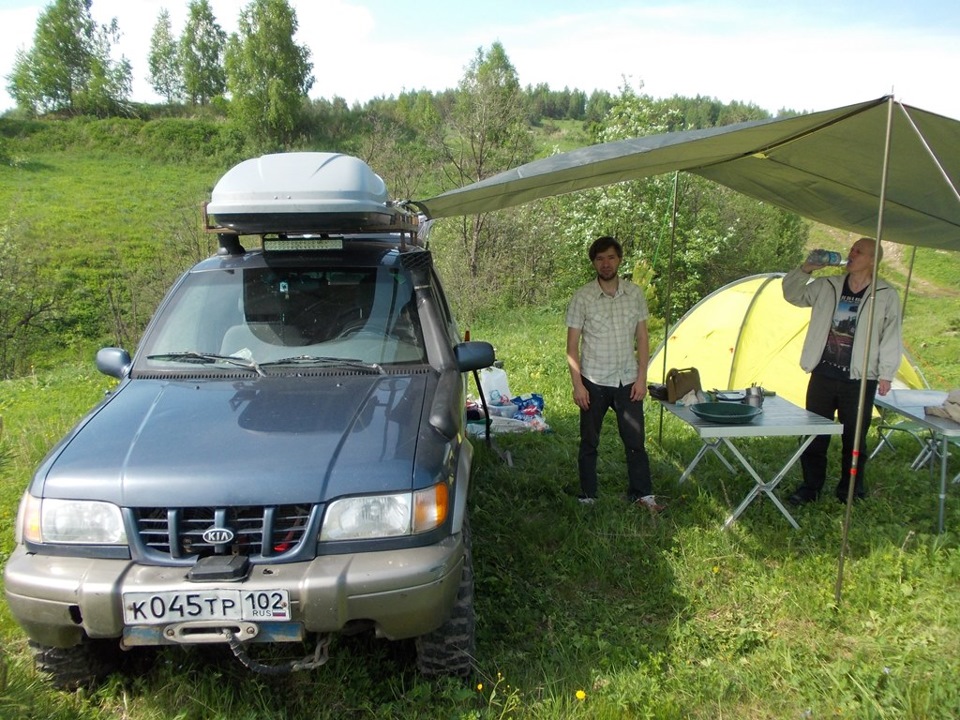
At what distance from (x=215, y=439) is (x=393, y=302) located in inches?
52.8

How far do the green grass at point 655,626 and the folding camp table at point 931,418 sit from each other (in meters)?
0.27

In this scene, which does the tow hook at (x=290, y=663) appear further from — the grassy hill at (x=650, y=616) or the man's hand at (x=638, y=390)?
the man's hand at (x=638, y=390)

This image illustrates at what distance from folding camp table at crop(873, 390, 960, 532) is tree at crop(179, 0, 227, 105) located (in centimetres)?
6326

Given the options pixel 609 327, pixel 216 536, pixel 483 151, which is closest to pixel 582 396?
pixel 609 327

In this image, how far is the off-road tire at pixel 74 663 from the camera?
9.30 ft

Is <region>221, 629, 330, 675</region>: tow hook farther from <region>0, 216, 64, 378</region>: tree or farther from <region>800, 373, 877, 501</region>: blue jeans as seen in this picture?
<region>0, 216, 64, 378</region>: tree

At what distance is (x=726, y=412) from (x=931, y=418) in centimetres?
162

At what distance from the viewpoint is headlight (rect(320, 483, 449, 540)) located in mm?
2588

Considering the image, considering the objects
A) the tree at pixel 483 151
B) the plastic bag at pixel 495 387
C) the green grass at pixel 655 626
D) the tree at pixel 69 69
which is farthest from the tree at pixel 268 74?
the green grass at pixel 655 626

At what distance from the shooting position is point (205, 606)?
2.46 metres

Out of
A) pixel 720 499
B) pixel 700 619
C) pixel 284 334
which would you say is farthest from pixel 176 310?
pixel 720 499

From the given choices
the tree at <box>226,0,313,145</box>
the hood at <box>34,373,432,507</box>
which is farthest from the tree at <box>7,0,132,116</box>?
the hood at <box>34,373,432,507</box>

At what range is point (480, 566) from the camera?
13.4ft

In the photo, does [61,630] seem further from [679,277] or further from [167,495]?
[679,277]
